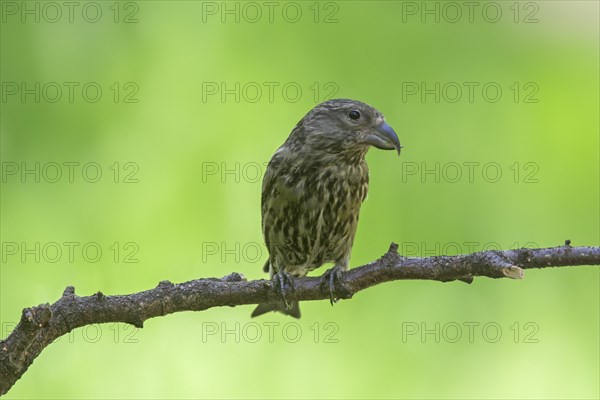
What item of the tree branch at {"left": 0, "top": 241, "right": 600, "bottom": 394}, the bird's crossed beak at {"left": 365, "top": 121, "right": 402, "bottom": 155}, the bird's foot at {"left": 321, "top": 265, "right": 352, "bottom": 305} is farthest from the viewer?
the bird's crossed beak at {"left": 365, "top": 121, "right": 402, "bottom": 155}

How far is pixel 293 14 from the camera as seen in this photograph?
21.8 feet

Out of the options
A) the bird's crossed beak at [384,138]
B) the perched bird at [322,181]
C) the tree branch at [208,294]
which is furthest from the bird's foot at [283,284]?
the bird's crossed beak at [384,138]

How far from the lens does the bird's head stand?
20.8 feet

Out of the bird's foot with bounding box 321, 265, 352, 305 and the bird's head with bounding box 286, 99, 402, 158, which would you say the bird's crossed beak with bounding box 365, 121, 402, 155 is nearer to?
the bird's head with bounding box 286, 99, 402, 158

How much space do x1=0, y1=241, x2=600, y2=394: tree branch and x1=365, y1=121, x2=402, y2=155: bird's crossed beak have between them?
54.9 inches

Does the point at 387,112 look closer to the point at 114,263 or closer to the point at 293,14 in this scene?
the point at 293,14

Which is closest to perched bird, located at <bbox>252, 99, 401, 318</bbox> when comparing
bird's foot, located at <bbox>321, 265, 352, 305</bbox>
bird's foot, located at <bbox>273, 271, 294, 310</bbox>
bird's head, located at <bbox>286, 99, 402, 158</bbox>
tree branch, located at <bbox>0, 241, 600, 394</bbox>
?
bird's head, located at <bbox>286, 99, 402, 158</bbox>

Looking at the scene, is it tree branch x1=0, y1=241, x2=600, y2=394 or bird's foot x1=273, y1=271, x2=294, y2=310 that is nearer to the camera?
tree branch x1=0, y1=241, x2=600, y2=394

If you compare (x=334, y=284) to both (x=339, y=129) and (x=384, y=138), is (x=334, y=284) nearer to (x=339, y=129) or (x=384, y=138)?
(x=384, y=138)

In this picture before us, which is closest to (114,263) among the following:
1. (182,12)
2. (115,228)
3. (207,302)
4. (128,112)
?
(115,228)

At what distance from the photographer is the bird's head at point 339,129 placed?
634cm

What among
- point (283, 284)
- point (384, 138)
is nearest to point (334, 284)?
point (283, 284)

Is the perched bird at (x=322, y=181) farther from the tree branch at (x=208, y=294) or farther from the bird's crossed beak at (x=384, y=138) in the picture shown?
the tree branch at (x=208, y=294)

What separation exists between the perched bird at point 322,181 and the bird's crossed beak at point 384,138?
0.06 ft
